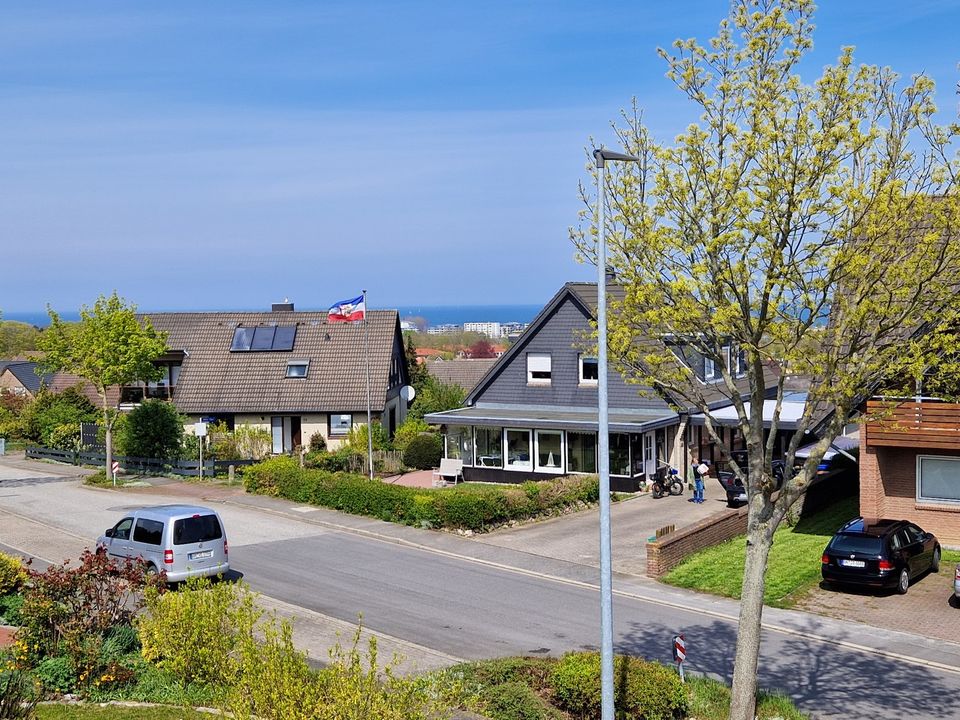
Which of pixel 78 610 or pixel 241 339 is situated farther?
pixel 241 339

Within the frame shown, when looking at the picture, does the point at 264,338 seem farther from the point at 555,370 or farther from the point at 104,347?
the point at 555,370

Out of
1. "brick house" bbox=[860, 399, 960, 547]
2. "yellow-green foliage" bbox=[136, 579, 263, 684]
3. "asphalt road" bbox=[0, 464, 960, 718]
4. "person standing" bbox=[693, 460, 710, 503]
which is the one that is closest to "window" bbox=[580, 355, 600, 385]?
"person standing" bbox=[693, 460, 710, 503]

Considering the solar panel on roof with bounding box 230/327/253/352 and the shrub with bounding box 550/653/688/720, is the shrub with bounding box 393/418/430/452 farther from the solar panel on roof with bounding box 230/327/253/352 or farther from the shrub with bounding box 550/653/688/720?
the shrub with bounding box 550/653/688/720

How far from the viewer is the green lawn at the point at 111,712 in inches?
526

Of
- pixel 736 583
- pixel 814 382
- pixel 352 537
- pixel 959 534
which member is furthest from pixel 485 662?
pixel 959 534

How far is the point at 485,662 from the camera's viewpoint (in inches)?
628

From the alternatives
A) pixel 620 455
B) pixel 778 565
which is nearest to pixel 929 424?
pixel 778 565

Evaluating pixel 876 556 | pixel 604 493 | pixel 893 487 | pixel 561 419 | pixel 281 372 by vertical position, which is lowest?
pixel 876 556

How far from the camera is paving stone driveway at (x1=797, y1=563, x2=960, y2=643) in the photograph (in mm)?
19703

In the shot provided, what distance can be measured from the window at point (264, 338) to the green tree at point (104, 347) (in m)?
8.49

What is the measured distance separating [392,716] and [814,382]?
7.39 m

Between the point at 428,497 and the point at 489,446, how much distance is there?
9.09 m

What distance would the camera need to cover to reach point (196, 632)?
14328mm

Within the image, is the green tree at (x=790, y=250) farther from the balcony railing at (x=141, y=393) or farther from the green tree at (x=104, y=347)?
the balcony railing at (x=141, y=393)
